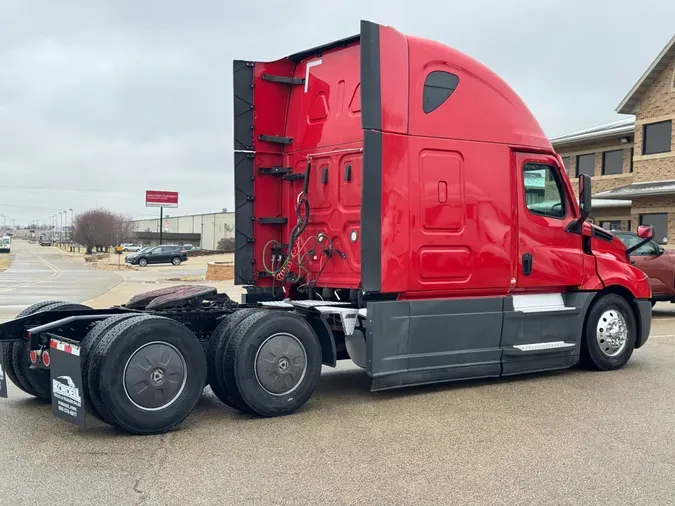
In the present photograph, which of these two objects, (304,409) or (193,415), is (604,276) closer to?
(304,409)

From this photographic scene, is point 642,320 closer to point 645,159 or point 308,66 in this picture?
point 308,66

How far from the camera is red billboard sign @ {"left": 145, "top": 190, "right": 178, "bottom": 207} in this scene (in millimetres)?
83069

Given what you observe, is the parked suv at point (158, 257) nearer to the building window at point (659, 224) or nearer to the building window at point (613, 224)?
the building window at point (613, 224)

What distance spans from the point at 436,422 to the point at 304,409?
1.26 metres

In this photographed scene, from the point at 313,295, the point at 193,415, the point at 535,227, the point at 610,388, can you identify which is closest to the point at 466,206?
the point at 535,227

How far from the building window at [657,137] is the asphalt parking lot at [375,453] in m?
24.8

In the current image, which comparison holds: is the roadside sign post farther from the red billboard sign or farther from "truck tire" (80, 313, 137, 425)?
"truck tire" (80, 313, 137, 425)

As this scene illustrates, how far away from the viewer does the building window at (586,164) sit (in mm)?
34906

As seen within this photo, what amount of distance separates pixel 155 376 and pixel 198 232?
139 metres

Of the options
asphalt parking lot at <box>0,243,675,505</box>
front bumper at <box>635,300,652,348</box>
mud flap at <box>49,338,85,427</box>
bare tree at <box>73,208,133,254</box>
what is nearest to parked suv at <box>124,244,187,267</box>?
bare tree at <box>73,208,133,254</box>

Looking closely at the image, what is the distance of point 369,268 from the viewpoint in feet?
22.0

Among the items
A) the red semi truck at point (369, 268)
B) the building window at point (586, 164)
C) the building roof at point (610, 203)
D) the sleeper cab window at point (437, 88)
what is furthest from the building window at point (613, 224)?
the sleeper cab window at point (437, 88)

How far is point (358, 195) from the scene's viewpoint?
714 cm

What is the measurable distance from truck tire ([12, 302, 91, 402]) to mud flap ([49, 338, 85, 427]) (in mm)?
927
